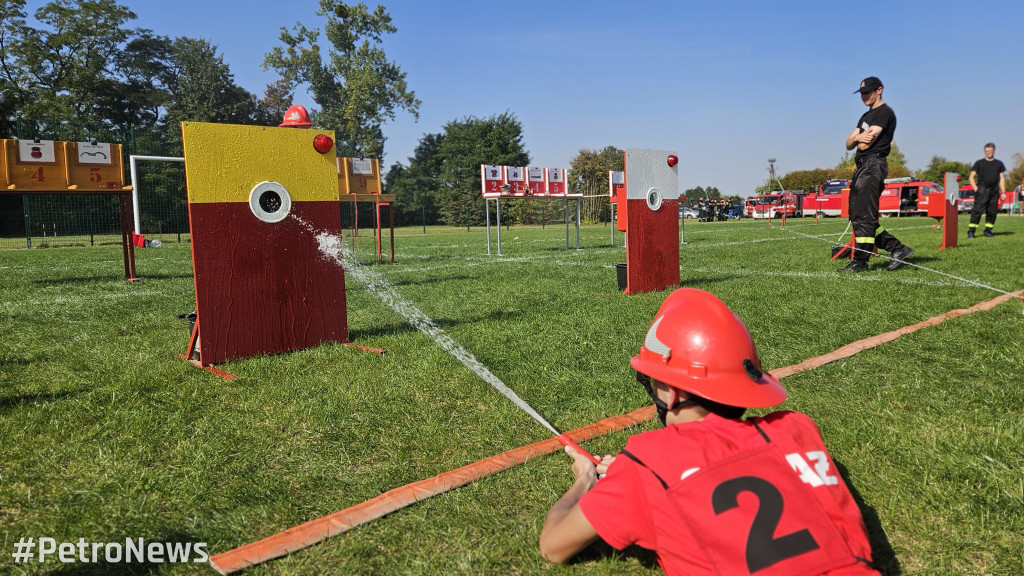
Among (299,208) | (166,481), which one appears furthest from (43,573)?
(299,208)

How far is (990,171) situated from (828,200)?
1158 inches

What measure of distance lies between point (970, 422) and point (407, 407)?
9.89 feet

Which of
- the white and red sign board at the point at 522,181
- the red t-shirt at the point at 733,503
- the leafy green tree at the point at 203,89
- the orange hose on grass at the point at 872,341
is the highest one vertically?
the leafy green tree at the point at 203,89

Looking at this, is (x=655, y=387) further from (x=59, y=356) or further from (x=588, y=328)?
(x=59, y=356)

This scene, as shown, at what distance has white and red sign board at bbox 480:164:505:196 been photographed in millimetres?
17059

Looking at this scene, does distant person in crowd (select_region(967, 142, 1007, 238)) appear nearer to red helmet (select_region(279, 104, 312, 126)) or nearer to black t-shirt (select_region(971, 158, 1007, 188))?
black t-shirt (select_region(971, 158, 1007, 188))

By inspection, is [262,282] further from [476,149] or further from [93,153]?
[476,149]

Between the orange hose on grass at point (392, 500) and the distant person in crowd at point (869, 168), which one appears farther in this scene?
the distant person in crowd at point (869, 168)

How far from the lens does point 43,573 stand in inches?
81.7

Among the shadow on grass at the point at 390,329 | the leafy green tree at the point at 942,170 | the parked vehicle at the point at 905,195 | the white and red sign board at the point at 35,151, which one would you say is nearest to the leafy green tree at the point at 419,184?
the parked vehicle at the point at 905,195

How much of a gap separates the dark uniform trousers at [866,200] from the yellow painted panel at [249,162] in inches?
304

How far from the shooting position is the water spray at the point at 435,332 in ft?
10.8

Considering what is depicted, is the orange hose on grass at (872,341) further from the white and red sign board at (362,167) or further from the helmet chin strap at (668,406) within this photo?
the white and red sign board at (362,167)

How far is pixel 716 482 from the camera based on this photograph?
64.4 inches
